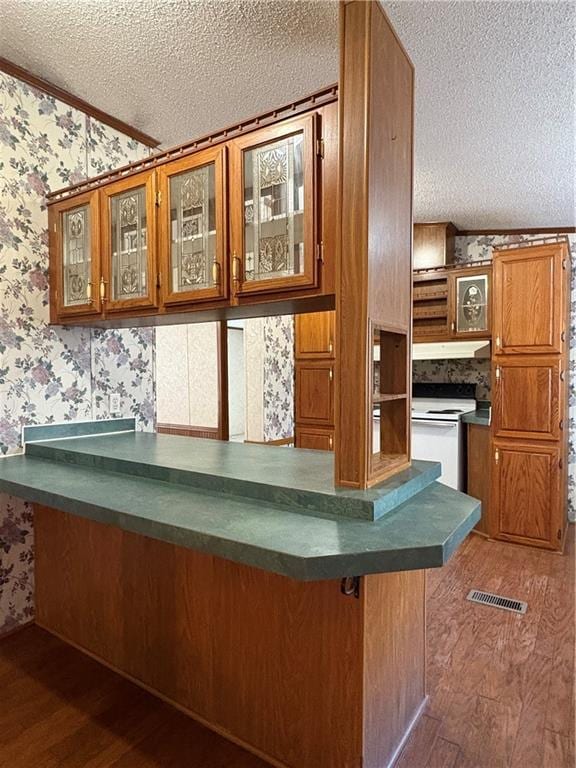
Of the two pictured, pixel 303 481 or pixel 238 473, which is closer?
pixel 303 481

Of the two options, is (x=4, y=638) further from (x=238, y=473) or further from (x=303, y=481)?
(x=303, y=481)

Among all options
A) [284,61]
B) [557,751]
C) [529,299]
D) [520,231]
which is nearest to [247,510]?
[557,751]

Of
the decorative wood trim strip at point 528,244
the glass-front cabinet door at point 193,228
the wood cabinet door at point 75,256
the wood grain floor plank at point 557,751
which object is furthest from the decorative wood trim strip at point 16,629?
the decorative wood trim strip at point 528,244

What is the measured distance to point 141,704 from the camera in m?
1.86

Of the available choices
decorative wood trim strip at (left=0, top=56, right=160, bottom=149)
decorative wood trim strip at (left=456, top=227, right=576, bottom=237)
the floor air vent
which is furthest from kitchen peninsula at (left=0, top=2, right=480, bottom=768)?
decorative wood trim strip at (left=456, top=227, right=576, bottom=237)

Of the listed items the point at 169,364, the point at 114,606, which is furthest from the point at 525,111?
the point at 169,364

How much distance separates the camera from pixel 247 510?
140cm

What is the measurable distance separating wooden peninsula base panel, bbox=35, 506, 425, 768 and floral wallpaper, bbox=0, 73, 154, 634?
0.45 metres

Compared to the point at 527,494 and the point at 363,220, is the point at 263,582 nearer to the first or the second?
the point at 363,220

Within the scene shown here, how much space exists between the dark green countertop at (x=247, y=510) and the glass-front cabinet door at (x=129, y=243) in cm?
70

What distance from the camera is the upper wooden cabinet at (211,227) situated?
1.57 meters

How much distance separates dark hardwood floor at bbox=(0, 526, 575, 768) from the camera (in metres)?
1.60

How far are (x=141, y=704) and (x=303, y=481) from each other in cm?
119

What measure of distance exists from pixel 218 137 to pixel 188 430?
4352 millimetres
